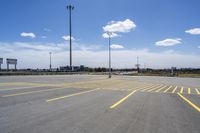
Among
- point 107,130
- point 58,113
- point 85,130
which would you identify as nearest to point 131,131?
point 107,130

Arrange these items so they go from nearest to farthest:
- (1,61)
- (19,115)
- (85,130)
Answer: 1. (85,130)
2. (19,115)
3. (1,61)

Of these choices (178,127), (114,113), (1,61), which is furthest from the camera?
(1,61)

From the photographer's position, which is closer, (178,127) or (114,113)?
(178,127)

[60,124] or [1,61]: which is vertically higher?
[1,61]

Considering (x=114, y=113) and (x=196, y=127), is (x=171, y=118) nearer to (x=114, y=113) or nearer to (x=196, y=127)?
(x=196, y=127)

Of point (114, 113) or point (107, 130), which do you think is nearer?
point (107, 130)

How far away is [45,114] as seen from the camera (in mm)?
7289

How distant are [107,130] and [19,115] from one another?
3.12m

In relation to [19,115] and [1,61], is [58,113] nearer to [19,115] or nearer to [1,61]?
[19,115]

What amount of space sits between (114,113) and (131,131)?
2.24 metres

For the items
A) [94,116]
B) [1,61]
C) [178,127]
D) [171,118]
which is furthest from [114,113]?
[1,61]

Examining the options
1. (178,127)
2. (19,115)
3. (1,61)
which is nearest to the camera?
(178,127)

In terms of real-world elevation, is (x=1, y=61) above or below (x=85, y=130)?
above

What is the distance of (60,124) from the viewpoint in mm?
6059
